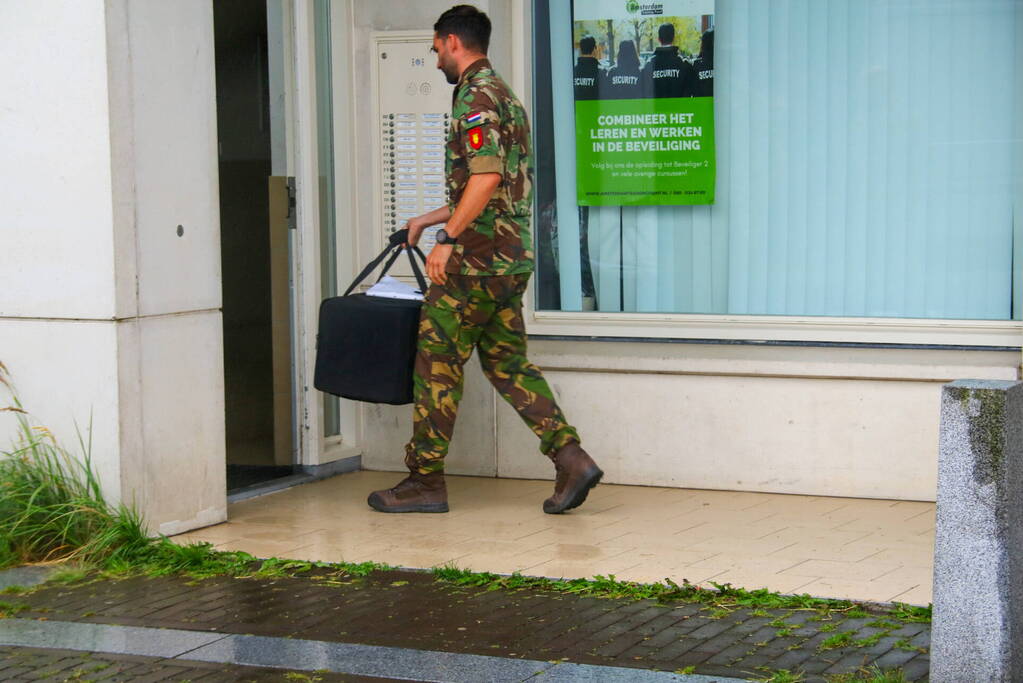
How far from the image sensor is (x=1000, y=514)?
4.06 metres

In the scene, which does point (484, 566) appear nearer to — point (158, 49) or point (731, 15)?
point (158, 49)

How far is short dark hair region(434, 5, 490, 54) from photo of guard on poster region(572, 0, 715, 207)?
1.19m

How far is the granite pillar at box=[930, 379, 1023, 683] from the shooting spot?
405 cm

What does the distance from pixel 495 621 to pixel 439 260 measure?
1972 mm

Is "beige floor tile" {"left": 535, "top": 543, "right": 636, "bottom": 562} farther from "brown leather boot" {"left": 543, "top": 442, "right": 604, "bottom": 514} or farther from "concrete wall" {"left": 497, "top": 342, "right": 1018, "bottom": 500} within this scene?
"concrete wall" {"left": 497, "top": 342, "right": 1018, "bottom": 500}

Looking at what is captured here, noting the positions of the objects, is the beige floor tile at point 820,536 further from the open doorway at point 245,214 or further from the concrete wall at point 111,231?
the open doorway at point 245,214

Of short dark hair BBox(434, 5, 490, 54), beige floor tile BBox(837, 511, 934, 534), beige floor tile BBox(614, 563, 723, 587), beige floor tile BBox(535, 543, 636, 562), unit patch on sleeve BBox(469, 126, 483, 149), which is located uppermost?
short dark hair BBox(434, 5, 490, 54)

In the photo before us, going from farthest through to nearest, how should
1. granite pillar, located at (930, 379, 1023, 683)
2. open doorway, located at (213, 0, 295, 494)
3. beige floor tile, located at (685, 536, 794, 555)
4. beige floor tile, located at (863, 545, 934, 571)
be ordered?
open doorway, located at (213, 0, 295, 494), beige floor tile, located at (685, 536, 794, 555), beige floor tile, located at (863, 545, 934, 571), granite pillar, located at (930, 379, 1023, 683)

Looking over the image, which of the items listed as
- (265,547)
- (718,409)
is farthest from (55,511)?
(718,409)

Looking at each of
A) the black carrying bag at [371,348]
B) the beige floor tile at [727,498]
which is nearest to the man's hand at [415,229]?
the black carrying bag at [371,348]

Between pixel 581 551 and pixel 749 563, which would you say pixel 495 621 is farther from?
pixel 749 563

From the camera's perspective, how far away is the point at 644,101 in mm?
7758

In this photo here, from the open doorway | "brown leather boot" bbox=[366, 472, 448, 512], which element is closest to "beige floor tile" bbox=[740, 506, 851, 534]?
"brown leather boot" bbox=[366, 472, 448, 512]

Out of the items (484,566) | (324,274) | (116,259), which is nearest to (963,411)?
(484,566)
